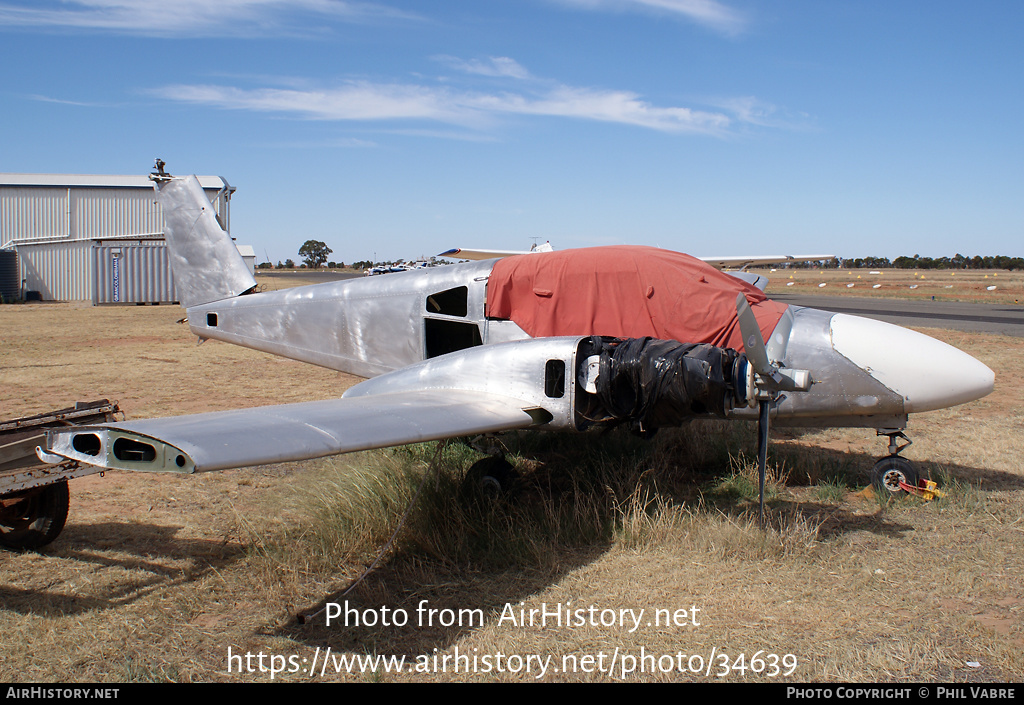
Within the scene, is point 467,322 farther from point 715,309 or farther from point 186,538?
point 186,538

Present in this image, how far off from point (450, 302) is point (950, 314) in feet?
97.2

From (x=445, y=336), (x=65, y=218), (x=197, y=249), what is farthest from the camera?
(x=65, y=218)

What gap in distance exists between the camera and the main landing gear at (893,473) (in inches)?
271

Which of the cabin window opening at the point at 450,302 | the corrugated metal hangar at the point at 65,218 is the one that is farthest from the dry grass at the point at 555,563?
the corrugated metal hangar at the point at 65,218

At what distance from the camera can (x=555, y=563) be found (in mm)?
5539

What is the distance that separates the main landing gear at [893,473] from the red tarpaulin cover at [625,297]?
1736 millimetres

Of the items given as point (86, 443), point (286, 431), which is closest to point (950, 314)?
point (286, 431)

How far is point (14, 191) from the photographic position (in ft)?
139

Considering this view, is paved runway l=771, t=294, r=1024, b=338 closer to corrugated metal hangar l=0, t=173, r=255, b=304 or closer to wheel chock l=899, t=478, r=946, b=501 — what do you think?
wheel chock l=899, t=478, r=946, b=501

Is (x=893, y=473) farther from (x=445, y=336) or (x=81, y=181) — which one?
(x=81, y=181)

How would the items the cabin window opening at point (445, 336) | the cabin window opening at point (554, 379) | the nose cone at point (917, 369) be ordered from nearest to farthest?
1. the cabin window opening at point (554, 379)
2. the nose cone at point (917, 369)
3. the cabin window opening at point (445, 336)

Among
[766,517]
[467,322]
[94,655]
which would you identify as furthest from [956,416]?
[94,655]

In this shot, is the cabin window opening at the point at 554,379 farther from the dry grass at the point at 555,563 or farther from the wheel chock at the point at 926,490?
the wheel chock at the point at 926,490

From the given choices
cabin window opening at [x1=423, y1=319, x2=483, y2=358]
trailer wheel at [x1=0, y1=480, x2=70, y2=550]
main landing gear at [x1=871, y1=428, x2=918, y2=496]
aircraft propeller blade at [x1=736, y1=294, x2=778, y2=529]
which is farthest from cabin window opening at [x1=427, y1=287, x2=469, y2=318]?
main landing gear at [x1=871, y1=428, x2=918, y2=496]
